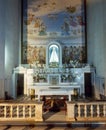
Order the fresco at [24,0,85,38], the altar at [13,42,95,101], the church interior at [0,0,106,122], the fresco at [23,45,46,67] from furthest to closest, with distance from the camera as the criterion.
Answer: the fresco at [24,0,85,38], the fresco at [23,45,46,67], the altar at [13,42,95,101], the church interior at [0,0,106,122]

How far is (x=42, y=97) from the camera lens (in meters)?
11.5

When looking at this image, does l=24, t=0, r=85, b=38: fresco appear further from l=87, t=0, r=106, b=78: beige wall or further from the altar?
the altar

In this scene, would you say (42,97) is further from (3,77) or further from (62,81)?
(62,81)

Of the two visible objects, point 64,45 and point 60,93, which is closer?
point 60,93

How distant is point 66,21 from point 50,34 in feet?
5.28

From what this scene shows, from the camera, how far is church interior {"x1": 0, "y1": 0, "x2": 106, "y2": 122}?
1458 cm

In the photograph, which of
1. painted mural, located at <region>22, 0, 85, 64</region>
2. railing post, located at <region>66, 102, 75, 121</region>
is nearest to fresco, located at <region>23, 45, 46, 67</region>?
painted mural, located at <region>22, 0, 85, 64</region>

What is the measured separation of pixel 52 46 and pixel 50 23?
212 cm

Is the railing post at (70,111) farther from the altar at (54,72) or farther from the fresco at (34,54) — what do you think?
the fresco at (34,54)

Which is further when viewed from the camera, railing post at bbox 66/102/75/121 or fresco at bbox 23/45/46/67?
fresco at bbox 23/45/46/67

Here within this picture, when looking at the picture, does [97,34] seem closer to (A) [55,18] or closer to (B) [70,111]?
(A) [55,18]

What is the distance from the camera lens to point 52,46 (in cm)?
1622

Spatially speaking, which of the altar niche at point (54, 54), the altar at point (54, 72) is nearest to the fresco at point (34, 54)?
the altar at point (54, 72)

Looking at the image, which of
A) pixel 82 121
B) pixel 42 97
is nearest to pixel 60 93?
pixel 42 97
